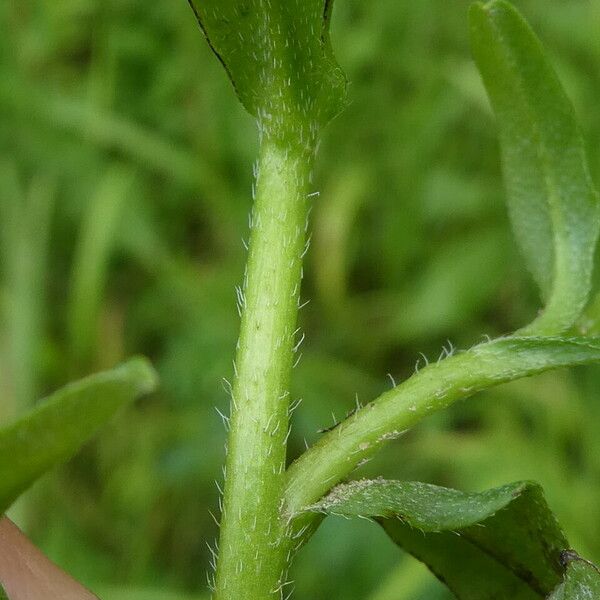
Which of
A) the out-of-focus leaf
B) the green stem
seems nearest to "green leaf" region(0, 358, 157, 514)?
the green stem

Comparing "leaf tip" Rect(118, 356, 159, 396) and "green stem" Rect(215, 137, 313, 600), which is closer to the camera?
"leaf tip" Rect(118, 356, 159, 396)

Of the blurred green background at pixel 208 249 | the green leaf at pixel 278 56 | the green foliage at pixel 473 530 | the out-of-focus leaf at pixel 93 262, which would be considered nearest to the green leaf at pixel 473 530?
the green foliage at pixel 473 530

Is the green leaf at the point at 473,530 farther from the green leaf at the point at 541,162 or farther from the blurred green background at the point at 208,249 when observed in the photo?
the blurred green background at the point at 208,249

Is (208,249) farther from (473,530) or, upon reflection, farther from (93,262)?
(473,530)

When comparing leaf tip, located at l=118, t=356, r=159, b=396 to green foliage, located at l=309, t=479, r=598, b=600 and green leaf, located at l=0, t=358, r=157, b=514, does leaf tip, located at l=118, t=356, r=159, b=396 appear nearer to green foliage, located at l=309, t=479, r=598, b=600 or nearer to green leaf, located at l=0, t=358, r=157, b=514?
green leaf, located at l=0, t=358, r=157, b=514

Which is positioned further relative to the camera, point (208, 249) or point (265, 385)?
point (208, 249)

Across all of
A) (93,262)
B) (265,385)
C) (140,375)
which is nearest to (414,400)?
(265,385)
